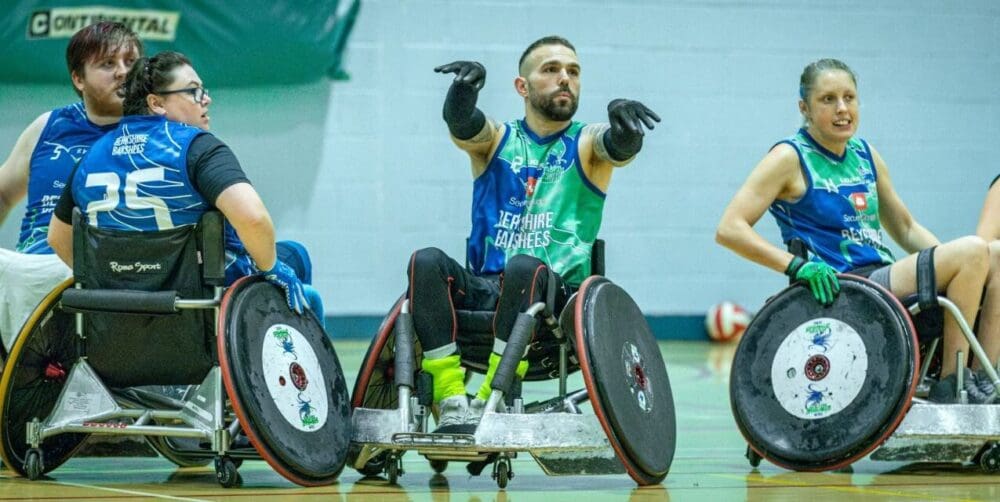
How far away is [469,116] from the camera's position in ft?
12.6

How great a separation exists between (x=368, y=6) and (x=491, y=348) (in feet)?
18.9

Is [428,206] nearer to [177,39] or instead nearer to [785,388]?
[177,39]

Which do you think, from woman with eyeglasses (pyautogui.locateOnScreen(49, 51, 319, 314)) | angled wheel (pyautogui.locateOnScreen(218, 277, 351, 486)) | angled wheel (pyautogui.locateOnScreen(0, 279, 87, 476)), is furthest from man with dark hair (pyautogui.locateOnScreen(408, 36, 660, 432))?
angled wheel (pyautogui.locateOnScreen(0, 279, 87, 476))

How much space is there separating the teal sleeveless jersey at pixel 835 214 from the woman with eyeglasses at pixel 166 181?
1540 mm

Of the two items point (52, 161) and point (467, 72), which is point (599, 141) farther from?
point (52, 161)

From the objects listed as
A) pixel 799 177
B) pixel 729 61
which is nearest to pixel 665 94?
pixel 729 61

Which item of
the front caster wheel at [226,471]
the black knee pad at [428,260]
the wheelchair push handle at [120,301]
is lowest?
the front caster wheel at [226,471]

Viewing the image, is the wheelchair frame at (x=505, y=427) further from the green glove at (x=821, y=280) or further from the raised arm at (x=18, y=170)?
the raised arm at (x=18, y=170)

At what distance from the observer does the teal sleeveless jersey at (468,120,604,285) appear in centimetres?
388

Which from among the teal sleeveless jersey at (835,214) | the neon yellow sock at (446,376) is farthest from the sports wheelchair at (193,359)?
the teal sleeveless jersey at (835,214)

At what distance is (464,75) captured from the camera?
3.74 metres

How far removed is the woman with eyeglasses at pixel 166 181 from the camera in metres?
3.47

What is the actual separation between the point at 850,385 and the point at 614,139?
0.91 meters

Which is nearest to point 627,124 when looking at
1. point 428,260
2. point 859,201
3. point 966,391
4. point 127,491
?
point 428,260
